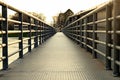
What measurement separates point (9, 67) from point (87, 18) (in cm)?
432

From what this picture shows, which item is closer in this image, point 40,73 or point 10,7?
point 40,73

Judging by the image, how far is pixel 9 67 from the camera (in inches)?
251

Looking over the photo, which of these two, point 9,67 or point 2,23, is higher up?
point 2,23

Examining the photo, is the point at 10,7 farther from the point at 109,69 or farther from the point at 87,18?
the point at 87,18

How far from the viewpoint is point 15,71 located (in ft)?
19.2

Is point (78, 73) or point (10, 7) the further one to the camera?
point (10, 7)

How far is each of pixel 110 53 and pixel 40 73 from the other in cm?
141

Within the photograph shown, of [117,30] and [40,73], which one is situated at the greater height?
[117,30]

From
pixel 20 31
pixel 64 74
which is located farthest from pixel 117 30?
pixel 20 31

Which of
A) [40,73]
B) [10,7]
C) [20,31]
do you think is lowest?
[40,73]

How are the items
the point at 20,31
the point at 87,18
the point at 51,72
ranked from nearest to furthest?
the point at 51,72 → the point at 20,31 → the point at 87,18

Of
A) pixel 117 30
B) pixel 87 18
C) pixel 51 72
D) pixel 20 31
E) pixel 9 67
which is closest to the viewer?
pixel 117 30

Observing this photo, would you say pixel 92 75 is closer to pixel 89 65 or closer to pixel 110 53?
pixel 110 53

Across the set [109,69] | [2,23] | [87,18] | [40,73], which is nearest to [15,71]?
[40,73]
